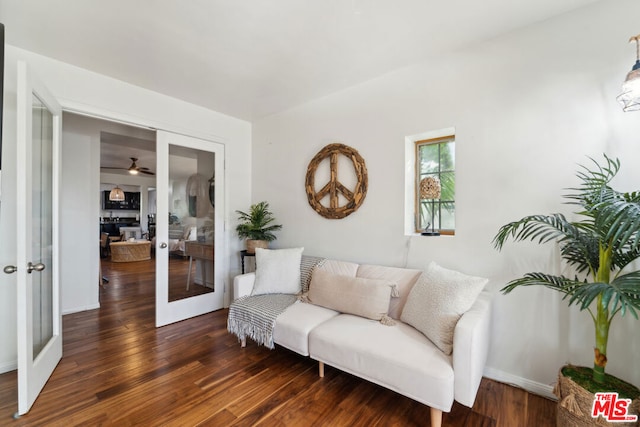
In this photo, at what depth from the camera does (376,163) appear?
2746 millimetres

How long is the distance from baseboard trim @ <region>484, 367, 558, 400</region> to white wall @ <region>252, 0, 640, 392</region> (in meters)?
0.01

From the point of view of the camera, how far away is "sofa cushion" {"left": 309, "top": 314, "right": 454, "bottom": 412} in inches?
60.1

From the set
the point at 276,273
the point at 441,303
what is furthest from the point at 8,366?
the point at 441,303

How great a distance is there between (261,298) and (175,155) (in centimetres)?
199

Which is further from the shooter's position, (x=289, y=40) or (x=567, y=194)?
(x=289, y=40)

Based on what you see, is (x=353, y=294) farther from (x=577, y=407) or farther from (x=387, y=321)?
(x=577, y=407)

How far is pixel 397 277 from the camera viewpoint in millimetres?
2344

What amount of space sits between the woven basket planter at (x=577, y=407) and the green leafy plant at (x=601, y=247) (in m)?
0.14

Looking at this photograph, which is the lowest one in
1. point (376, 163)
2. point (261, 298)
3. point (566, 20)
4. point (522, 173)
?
point (261, 298)

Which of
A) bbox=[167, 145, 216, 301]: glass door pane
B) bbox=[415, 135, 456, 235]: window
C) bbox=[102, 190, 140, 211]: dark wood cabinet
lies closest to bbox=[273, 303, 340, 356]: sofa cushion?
bbox=[415, 135, 456, 235]: window

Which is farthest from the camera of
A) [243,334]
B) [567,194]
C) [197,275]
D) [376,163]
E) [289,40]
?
[197,275]

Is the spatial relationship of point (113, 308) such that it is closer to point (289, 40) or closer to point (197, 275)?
point (197, 275)

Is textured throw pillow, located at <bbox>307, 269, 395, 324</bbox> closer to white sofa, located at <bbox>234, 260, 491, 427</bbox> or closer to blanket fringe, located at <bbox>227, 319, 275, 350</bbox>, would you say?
white sofa, located at <bbox>234, 260, 491, 427</bbox>

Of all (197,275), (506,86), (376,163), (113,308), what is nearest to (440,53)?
(506,86)
